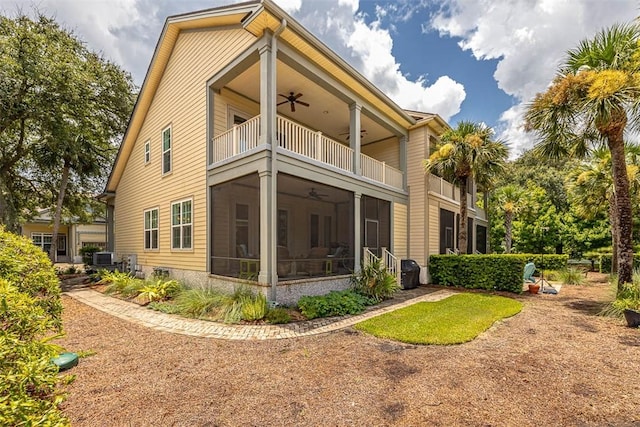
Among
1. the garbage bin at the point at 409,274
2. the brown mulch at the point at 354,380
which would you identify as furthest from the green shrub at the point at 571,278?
the brown mulch at the point at 354,380

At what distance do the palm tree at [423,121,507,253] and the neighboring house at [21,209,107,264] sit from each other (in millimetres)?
31860

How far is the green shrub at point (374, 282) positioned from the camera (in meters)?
9.62

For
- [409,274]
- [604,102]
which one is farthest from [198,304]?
[604,102]

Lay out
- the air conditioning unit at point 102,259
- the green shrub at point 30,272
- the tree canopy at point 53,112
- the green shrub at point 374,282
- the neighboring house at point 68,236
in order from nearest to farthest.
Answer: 1. the green shrub at point 30,272
2. the green shrub at point 374,282
3. the tree canopy at point 53,112
4. the air conditioning unit at point 102,259
5. the neighboring house at point 68,236

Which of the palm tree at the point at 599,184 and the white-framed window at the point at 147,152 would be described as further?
the white-framed window at the point at 147,152

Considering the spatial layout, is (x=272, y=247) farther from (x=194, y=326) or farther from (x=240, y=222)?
(x=240, y=222)

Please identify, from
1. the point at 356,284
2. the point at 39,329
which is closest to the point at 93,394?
the point at 39,329

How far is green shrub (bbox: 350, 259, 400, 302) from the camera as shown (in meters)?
9.62

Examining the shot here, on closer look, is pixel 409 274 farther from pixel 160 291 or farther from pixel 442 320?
pixel 160 291

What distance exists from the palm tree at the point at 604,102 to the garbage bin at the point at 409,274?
19.3ft

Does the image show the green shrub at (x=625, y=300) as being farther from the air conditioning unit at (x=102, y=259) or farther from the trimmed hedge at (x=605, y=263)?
the air conditioning unit at (x=102, y=259)

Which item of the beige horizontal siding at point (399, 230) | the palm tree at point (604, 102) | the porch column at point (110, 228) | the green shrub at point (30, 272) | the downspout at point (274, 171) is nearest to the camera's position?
the green shrub at point (30, 272)

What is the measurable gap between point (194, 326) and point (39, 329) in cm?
422

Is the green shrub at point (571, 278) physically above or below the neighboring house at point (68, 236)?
below
